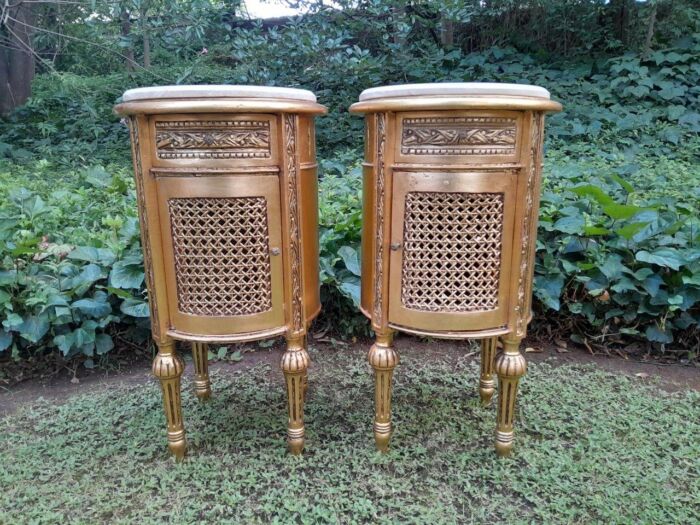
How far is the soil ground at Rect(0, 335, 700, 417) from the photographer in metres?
2.34

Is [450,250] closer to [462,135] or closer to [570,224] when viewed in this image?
[462,135]

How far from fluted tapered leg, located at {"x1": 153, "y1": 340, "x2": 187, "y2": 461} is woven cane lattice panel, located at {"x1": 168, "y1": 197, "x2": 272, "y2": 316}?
0.18 metres

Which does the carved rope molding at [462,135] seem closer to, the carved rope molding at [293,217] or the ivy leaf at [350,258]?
the carved rope molding at [293,217]

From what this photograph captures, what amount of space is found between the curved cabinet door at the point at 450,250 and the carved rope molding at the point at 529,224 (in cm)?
5

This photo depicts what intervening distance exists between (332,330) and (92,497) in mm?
Answer: 1418

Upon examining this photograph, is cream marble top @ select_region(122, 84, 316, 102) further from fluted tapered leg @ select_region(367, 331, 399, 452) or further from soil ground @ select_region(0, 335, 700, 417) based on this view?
soil ground @ select_region(0, 335, 700, 417)

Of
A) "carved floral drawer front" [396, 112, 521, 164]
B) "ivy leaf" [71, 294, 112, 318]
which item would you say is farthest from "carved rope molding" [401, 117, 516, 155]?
"ivy leaf" [71, 294, 112, 318]

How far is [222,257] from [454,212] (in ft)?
2.50

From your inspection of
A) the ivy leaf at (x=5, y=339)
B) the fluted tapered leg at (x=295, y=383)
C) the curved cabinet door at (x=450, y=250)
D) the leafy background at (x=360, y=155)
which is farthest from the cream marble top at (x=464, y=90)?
the ivy leaf at (x=5, y=339)

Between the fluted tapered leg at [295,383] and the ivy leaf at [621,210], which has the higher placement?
the ivy leaf at [621,210]

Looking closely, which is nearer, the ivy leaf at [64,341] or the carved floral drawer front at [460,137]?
the carved floral drawer front at [460,137]

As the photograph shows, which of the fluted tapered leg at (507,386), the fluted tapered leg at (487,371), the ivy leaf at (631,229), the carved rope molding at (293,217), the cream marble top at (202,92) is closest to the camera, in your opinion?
the cream marble top at (202,92)

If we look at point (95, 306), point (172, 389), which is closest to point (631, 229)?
point (172, 389)

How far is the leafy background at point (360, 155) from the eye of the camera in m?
2.42
